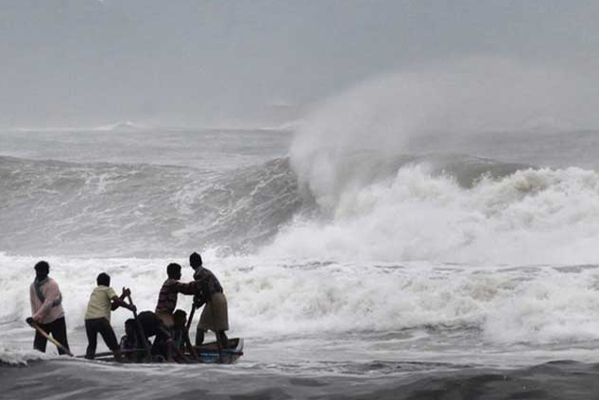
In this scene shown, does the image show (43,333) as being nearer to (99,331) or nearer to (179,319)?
(99,331)

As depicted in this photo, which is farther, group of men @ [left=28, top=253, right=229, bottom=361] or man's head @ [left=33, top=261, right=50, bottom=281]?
man's head @ [left=33, top=261, right=50, bottom=281]

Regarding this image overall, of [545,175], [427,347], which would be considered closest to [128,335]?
[427,347]

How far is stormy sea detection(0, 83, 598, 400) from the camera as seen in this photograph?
8.44 metres

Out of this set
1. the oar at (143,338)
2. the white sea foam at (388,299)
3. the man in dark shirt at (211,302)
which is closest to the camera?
the oar at (143,338)

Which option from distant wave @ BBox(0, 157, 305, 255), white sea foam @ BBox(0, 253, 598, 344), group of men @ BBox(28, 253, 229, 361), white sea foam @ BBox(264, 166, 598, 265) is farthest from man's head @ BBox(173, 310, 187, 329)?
distant wave @ BBox(0, 157, 305, 255)

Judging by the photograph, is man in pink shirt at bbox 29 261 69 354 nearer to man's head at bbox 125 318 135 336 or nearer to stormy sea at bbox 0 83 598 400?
stormy sea at bbox 0 83 598 400

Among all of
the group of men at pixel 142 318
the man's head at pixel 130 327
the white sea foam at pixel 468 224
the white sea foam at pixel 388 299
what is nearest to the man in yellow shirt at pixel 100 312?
the group of men at pixel 142 318

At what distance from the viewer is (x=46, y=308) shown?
35.7 feet

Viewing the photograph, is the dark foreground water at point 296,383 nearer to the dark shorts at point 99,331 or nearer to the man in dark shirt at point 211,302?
the dark shorts at point 99,331

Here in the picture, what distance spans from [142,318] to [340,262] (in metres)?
8.57

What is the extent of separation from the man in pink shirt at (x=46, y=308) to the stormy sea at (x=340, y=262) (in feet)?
2.08

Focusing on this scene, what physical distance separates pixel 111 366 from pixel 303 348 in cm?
414

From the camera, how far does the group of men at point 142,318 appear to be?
10445 millimetres

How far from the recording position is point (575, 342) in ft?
39.5
